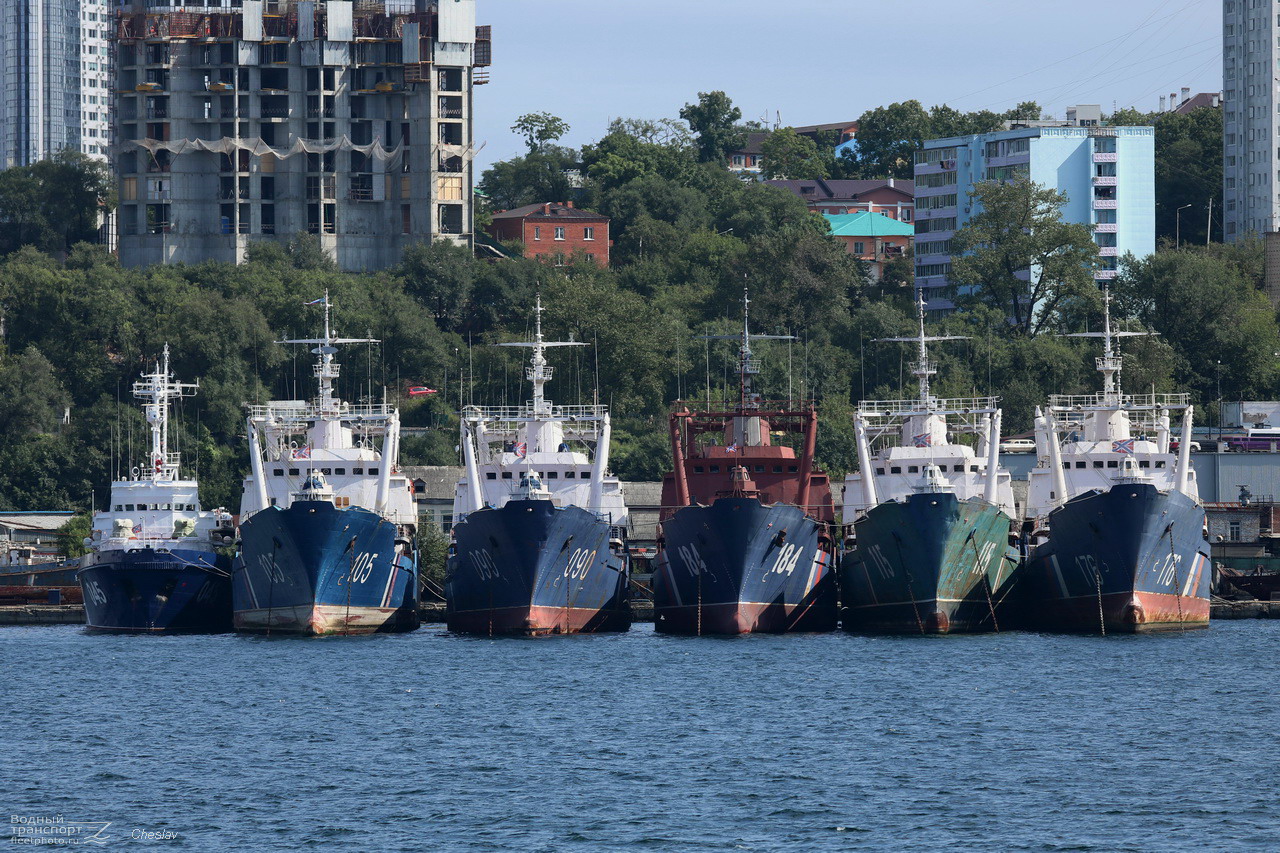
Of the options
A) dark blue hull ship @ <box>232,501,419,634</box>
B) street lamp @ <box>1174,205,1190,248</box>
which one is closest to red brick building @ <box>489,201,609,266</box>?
street lamp @ <box>1174,205,1190,248</box>

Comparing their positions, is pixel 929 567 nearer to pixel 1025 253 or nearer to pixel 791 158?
pixel 1025 253

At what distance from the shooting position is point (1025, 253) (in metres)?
130

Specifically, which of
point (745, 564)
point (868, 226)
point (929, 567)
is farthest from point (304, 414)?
point (868, 226)

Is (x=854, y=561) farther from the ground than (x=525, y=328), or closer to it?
closer to it

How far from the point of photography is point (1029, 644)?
2685 inches

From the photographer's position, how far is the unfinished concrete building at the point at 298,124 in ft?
464

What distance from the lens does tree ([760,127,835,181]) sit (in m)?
184

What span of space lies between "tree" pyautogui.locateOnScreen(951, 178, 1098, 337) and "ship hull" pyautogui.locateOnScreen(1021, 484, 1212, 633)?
5725 centimetres

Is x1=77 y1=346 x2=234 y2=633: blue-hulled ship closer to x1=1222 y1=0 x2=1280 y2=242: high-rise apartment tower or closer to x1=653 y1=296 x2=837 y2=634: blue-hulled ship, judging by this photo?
x1=653 y1=296 x2=837 y2=634: blue-hulled ship

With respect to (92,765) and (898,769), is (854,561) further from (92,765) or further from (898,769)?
(92,765)

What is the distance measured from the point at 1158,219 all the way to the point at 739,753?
116m

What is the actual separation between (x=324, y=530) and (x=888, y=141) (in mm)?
122004

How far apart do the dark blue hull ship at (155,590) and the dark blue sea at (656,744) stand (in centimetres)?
527

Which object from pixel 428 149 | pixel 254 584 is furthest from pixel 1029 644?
pixel 428 149
